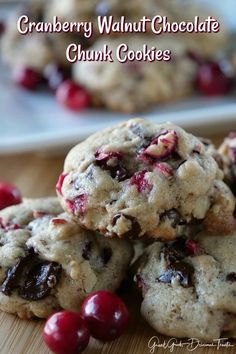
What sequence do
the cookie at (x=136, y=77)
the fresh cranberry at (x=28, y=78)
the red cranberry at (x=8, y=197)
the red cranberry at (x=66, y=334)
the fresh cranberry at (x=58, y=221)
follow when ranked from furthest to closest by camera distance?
1. the fresh cranberry at (x=28, y=78)
2. the cookie at (x=136, y=77)
3. the red cranberry at (x=8, y=197)
4. the fresh cranberry at (x=58, y=221)
5. the red cranberry at (x=66, y=334)

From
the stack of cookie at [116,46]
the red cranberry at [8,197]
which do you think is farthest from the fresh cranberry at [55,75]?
the red cranberry at [8,197]

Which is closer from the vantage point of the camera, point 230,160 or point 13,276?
point 13,276

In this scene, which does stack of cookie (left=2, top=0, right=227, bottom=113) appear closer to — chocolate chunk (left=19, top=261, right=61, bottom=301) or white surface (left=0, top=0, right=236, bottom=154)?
white surface (left=0, top=0, right=236, bottom=154)

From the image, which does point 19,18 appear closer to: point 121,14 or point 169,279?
point 121,14

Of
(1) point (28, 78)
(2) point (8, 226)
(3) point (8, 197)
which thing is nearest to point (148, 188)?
(2) point (8, 226)

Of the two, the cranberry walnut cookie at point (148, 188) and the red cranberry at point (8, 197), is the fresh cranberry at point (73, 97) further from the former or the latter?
the cranberry walnut cookie at point (148, 188)

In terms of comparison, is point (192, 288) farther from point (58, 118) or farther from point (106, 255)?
point (58, 118)

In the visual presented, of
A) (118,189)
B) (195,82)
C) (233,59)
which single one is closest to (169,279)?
(118,189)
